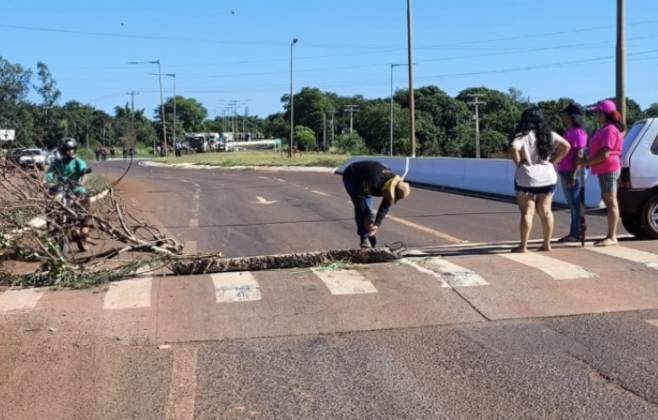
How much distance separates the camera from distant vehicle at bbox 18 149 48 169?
30.2 feet

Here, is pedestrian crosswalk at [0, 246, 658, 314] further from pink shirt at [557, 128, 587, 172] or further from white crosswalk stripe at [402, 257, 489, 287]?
pink shirt at [557, 128, 587, 172]

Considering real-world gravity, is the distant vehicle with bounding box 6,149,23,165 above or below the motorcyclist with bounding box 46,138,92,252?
above

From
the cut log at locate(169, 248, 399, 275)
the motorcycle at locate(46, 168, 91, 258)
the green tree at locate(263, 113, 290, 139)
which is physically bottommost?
the cut log at locate(169, 248, 399, 275)

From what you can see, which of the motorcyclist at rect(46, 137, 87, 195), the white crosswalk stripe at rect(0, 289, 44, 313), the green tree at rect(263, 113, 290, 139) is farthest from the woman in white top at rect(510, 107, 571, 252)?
the green tree at rect(263, 113, 290, 139)

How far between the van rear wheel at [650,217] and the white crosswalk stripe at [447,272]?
11.4 ft

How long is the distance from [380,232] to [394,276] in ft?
17.8

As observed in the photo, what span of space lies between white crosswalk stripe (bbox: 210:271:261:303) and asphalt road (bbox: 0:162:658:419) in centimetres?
2

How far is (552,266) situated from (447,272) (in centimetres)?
116

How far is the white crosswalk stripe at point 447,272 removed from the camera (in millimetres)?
7371

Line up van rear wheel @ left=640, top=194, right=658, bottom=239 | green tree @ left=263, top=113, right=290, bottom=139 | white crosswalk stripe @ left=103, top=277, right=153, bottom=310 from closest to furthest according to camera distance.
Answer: white crosswalk stripe @ left=103, top=277, right=153, bottom=310, van rear wheel @ left=640, top=194, right=658, bottom=239, green tree @ left=263, top=113, right=290, bottom=139

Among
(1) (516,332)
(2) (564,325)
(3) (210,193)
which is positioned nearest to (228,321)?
(1) (516,332)

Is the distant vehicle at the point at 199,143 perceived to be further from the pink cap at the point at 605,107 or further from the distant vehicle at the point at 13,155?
the pink cap at the point at 605,107

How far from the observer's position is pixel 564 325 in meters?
6.10

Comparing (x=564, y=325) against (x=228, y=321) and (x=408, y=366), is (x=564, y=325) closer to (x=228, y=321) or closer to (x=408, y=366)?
(x=408, y=366)
